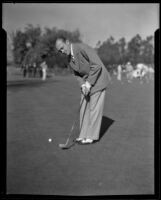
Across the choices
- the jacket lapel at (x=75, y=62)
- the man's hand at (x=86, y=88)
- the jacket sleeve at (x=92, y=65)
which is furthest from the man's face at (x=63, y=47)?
the man's hand at (x=86, y=88)

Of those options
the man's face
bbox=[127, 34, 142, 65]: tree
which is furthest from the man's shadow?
bbox=[127, 34, 142, 65]: tree

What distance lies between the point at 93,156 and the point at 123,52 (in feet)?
143

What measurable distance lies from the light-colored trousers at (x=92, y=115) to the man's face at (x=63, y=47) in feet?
3.02

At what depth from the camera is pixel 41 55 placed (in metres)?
38.7

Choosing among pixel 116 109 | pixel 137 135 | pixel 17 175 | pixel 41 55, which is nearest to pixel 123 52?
pixel 41 55

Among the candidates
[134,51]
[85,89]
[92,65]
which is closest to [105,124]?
[85,89]

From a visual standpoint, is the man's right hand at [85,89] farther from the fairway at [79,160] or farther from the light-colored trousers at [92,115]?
the fairway at [79,160]

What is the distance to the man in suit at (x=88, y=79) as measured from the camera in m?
6.09

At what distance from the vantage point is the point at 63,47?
597cm

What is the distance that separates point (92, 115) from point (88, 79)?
68 centimetres

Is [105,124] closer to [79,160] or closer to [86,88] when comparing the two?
[86,88]

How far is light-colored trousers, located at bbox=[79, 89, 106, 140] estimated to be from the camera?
646 cm
